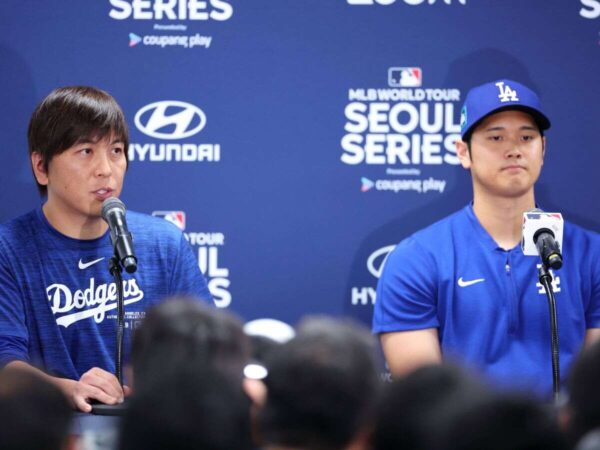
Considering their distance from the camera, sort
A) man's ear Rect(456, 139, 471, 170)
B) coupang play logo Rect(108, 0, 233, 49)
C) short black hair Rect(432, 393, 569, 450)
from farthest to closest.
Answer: coupang play logo Rect(108, 0, 233, 49) < man's ear Rect(456, 139, 471, 170) < short black hair Rect(432, 393, 569, 450)

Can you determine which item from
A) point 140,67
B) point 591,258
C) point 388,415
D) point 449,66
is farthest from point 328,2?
point 388,415

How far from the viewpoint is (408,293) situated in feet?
10.0

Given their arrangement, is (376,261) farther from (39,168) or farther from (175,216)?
(39,168)

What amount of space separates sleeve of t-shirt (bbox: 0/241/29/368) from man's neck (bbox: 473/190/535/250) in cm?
141

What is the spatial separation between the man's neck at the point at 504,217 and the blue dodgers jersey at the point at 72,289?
0.92 metres

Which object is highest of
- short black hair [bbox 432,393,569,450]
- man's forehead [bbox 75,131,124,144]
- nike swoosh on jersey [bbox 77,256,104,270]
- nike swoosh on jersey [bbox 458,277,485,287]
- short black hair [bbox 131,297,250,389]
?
man's forehead [bbox 75,131,124,144]

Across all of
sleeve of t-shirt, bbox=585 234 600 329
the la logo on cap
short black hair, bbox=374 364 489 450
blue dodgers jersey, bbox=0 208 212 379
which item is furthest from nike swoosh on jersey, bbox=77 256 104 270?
short black hair, bbox=374 364 489 450

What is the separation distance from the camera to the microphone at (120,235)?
2344 millimetres

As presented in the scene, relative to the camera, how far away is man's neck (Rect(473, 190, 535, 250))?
316 cm

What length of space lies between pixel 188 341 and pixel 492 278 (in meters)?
1.94

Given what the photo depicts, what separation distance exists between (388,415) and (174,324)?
1.14 ft

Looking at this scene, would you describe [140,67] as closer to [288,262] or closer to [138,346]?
[288,262]

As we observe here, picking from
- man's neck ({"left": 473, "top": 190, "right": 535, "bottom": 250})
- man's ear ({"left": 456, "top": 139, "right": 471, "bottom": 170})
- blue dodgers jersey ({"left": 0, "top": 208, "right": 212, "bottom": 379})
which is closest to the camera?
blue dodgers jersey ({"left": 0, "top": 208, "right": 212, "bottom": 379})

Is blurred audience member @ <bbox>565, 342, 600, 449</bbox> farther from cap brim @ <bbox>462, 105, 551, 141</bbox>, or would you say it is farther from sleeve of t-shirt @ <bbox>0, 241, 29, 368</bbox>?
cap brim @ <bbox>462, 105, 551, 141</bbox>
